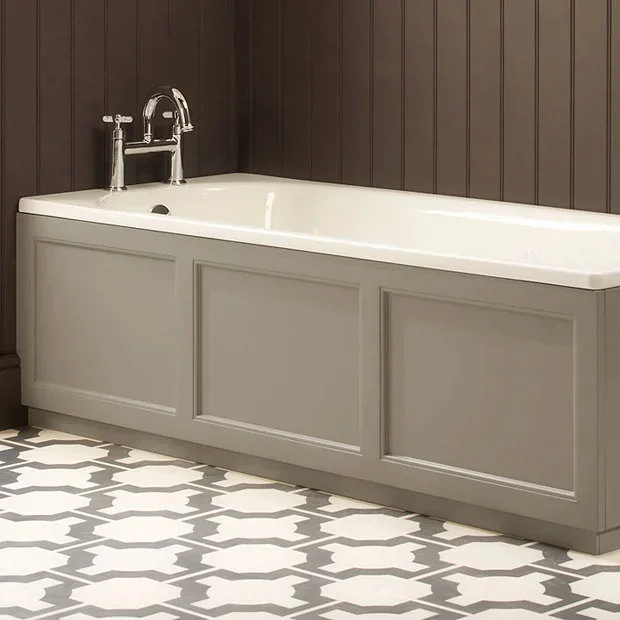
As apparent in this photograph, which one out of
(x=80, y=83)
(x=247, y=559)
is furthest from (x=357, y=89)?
(x=247, y=559)

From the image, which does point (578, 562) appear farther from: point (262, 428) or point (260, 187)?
point (260, 187)

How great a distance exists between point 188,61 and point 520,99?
111 centimetres

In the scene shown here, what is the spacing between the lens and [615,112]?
4195 millimetres

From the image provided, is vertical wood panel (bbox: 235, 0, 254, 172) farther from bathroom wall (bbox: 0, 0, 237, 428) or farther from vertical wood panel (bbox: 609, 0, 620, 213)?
vertical wood panel (bbox: 609, 0, 620, 213)

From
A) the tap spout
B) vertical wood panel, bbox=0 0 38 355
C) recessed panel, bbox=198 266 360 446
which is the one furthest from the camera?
the tap spout

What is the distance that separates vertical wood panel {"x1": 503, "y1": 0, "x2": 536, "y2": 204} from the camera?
436 centimetres

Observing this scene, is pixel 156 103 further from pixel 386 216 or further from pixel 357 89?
pixel 386 216

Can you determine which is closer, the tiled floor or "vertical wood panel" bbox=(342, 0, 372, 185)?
the tiled floor

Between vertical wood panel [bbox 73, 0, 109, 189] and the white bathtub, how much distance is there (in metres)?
0.12

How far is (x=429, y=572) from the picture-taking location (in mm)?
3250

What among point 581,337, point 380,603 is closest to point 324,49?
point 581,337

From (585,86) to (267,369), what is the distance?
1168mm

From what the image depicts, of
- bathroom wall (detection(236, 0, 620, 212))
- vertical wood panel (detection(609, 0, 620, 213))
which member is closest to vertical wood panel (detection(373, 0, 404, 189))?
bathroom wall (detection(236, 0, 620, 212))

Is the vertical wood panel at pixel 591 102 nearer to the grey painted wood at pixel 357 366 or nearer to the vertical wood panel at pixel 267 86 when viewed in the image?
the grey painted wood at pixel 357 366
